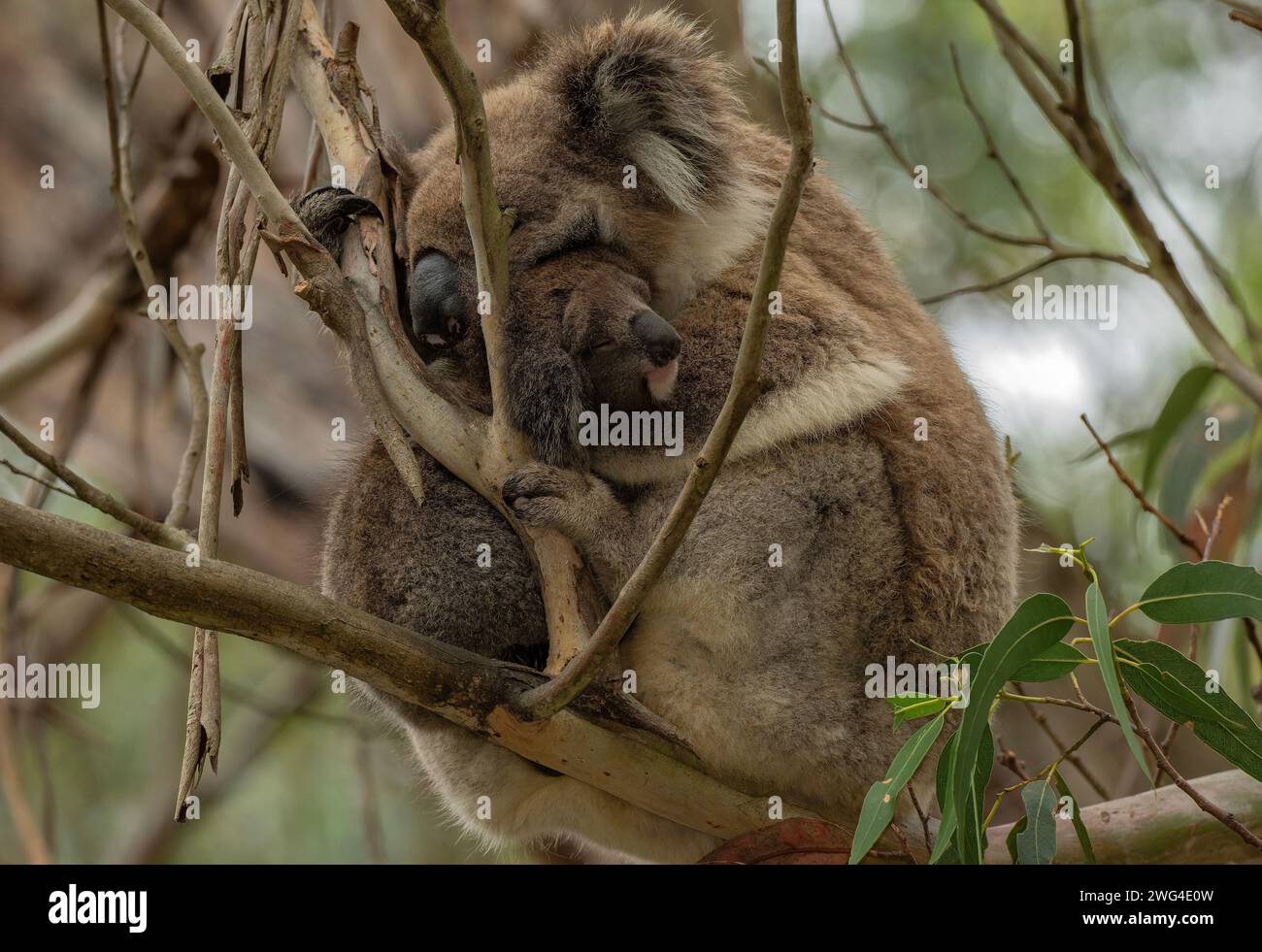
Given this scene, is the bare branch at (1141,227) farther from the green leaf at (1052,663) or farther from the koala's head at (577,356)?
the koala's head at (577,356)

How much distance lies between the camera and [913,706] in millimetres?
2053

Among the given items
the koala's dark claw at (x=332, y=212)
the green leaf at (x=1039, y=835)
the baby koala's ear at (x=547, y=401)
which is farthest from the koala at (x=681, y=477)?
the green leaf at (x=1039, y=835)

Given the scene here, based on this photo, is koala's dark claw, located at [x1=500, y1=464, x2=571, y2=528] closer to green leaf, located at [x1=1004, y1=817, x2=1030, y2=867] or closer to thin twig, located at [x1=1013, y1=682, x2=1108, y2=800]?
green leaf, located at [x1=1004, y1=817, x2=1030, y2=867]

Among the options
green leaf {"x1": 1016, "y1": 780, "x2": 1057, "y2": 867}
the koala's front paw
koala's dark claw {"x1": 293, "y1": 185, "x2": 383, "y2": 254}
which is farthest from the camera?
koala's dark claw {"x1": 293, "y1": 185, "x2": 383, "y2": 254}

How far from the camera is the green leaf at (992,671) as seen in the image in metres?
1.95

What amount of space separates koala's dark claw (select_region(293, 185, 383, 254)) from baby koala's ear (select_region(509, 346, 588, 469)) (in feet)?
1.59

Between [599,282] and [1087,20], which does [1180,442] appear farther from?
[599,282]

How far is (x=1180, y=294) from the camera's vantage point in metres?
2.90

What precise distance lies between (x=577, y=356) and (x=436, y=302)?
0.30 m

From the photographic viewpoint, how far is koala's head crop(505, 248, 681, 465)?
245 centimetres

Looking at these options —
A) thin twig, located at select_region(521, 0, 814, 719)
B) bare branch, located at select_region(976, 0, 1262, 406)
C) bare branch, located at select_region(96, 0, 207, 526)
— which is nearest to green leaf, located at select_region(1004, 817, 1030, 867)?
thin twig, located at select_region(521, 0, 814, 719)

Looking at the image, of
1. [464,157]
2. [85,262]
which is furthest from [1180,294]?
[85,262]

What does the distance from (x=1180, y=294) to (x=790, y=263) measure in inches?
35.4

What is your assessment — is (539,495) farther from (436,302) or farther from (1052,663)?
(1052,663)
